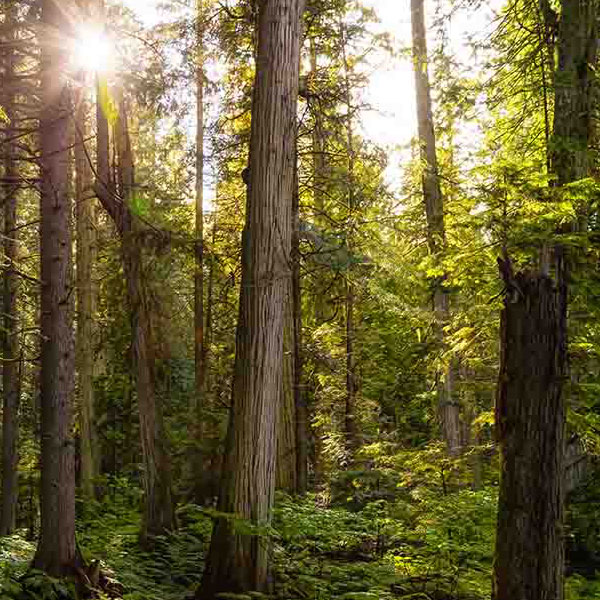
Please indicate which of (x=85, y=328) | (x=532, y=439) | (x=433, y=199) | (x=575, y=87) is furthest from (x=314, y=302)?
(x=532, y=439)

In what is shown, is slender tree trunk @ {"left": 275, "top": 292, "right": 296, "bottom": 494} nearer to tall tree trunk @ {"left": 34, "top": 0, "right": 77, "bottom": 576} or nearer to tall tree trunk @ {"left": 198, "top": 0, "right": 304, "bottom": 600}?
tall tree trunk @ {"left": 198, "top": 0, "right": 304, "bottom": 600}

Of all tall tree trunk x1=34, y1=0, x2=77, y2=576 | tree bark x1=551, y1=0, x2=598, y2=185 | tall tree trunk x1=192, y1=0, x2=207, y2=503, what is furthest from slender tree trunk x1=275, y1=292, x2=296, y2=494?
tree bark x1=551, y1=0, x2=598, y2=185

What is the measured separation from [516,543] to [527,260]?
129 inches

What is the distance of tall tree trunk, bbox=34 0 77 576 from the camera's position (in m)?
6.01

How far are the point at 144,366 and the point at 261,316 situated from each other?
11.5 ft

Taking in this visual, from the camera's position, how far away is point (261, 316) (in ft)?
18.6

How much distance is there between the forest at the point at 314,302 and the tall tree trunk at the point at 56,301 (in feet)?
0.08

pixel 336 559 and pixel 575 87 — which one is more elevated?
pixel 575 87

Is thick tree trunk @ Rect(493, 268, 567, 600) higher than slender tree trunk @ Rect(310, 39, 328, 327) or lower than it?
lower

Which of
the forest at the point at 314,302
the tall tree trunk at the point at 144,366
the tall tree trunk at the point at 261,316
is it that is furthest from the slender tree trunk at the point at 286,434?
the tall tree trunk at the point at 261,316

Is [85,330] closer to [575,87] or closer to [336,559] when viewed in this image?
[336,559]

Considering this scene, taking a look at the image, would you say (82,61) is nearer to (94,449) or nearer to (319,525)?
(319,525)

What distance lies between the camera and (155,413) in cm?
857

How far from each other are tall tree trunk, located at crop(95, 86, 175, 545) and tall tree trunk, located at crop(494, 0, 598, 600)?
17.9 feet
